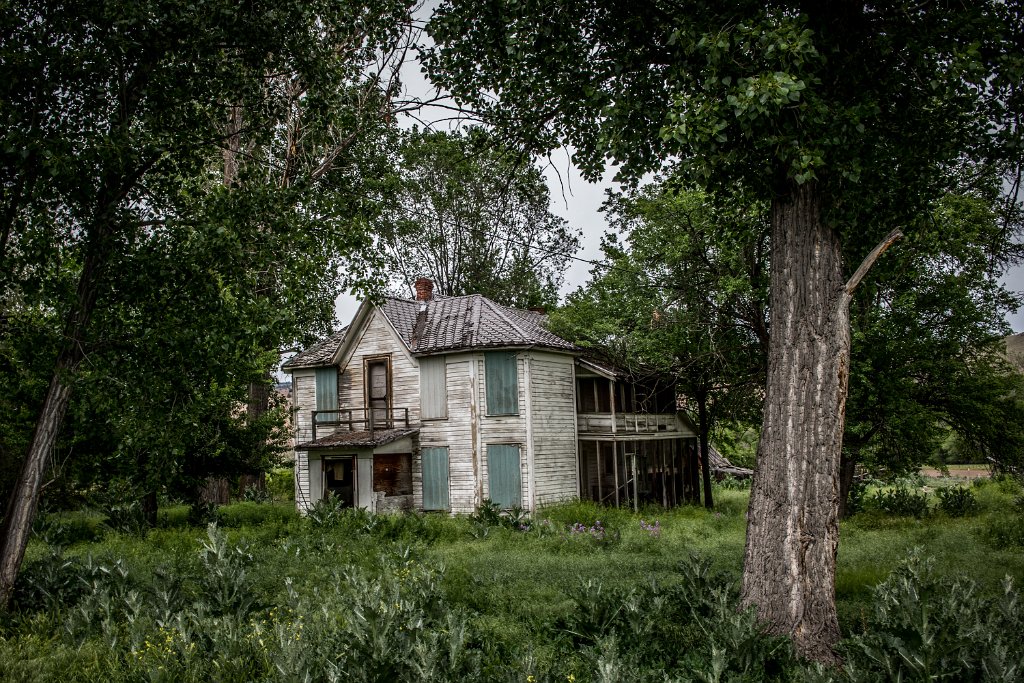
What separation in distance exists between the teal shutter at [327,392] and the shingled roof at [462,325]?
10.5 ft

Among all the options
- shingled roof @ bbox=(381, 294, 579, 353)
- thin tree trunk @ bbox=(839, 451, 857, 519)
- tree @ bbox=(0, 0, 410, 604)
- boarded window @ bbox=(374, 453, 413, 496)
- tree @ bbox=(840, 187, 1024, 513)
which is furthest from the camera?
boarded window @ bbox=(374, 453, 413, 496)

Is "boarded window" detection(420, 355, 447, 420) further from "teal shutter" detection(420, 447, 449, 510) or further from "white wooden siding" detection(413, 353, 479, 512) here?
"teal shutter" detection(420, 447, 449, 510)

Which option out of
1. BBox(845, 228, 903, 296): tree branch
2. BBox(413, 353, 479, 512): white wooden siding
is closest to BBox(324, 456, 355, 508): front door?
BBox(413, 353, 479, 512): white wooden siding

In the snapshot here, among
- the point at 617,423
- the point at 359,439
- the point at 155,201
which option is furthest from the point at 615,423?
the point at 155,201

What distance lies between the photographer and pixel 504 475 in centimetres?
2362

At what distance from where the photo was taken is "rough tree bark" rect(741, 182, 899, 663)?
23.8 ft

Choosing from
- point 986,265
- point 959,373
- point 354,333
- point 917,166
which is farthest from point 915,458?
point 354,333

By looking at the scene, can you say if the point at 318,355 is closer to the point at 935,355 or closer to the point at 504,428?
the point at 504,428

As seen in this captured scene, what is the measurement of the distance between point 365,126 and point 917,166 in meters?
8.77

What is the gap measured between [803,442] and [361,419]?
66.2 ft

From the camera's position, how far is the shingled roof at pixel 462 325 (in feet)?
79.3

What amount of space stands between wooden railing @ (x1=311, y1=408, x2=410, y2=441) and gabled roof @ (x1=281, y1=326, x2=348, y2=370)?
1.83 metres

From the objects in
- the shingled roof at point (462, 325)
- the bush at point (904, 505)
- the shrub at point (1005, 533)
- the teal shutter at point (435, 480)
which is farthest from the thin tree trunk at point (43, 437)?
the bush at point (904, 505)

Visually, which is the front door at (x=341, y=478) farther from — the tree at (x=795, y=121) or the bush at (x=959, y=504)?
the tree at (x=795, y=121)
